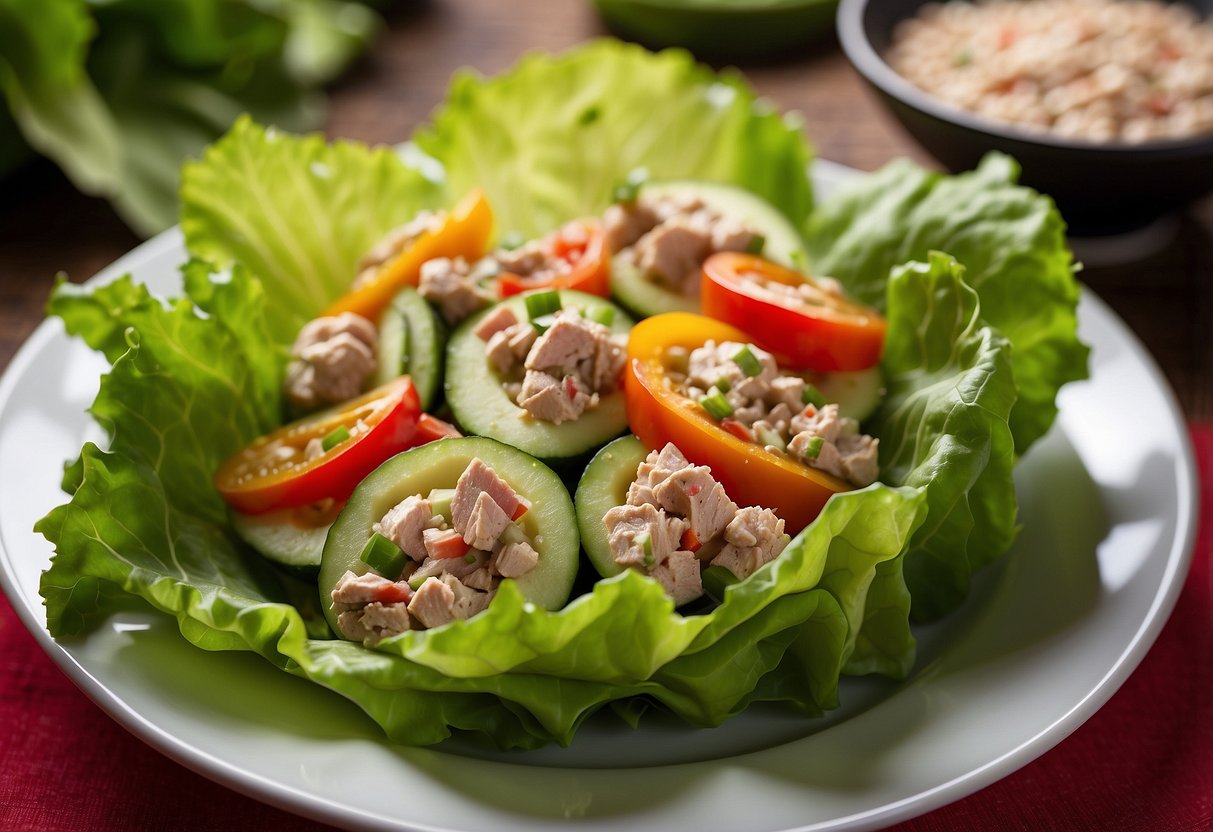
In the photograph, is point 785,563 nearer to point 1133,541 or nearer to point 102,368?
point 1133,541

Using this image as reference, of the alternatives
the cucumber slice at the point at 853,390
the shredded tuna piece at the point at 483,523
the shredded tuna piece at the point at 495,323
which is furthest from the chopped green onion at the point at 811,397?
the shredded tuna piece at the point at 483,523

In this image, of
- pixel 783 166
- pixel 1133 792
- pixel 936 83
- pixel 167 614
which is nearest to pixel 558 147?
pixel 783 166

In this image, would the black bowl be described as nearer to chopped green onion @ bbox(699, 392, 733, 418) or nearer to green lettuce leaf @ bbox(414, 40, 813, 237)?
green lettuce leaf @ bbox(414, 40, 813, 237)

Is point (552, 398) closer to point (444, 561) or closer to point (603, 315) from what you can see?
point (603, 315)

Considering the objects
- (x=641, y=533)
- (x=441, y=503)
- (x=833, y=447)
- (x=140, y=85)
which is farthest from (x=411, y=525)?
(x=140, y=85)

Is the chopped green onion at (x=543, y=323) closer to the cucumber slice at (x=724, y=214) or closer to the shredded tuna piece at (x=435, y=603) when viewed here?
the cucumber slice at (x=724, y=214)

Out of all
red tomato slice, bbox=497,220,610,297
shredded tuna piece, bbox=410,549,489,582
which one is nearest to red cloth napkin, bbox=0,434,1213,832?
shredded tuna piece, bbox=410,549,489,582
